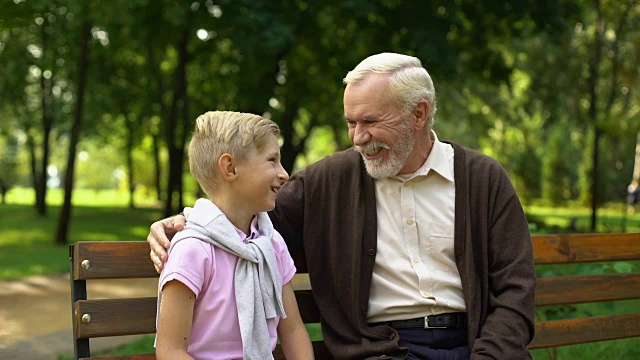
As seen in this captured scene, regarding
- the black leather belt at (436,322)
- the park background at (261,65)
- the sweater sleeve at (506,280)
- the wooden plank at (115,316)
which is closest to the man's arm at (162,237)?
the wooden plank at (115,316)

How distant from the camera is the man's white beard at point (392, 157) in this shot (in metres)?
3.46

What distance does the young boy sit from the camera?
2879 millimetres

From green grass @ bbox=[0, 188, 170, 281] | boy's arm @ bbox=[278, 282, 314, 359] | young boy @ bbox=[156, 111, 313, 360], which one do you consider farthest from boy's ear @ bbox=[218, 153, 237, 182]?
green grass @ bbox=[0, 188, 170, 281]

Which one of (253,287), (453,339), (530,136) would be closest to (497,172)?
(453,339)

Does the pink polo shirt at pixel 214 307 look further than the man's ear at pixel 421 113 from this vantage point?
No

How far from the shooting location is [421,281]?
137 inches

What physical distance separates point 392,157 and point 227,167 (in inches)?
29.7

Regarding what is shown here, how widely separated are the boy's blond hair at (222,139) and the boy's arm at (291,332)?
51cm

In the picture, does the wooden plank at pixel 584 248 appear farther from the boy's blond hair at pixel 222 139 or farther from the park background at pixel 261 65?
the boy's blond hair at pixel 222 139

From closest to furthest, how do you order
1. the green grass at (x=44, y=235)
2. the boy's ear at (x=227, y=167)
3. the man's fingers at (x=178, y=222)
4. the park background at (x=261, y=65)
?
1. the boy's ear at (x=227, y=167)
2. the man's fingers at (x=178, y=222)
3. the park background at (x=261, y=65)
4. the green grass at (x=44, y=235)

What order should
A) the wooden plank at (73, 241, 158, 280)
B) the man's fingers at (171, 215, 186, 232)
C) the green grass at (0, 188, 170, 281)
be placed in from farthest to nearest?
the green grass at (0, 188, 170, 281), the wooden plank at (73, 241, 158, 280), the man's fingers at (171, 215, 186, 232)

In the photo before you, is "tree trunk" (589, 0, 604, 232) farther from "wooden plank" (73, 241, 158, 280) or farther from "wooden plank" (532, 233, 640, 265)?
"wooden plank" (73, 241, 158, 280)

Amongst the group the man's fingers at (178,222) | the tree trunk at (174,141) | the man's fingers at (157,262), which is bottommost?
the tree trunk at (174,141)

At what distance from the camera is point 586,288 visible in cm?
450
